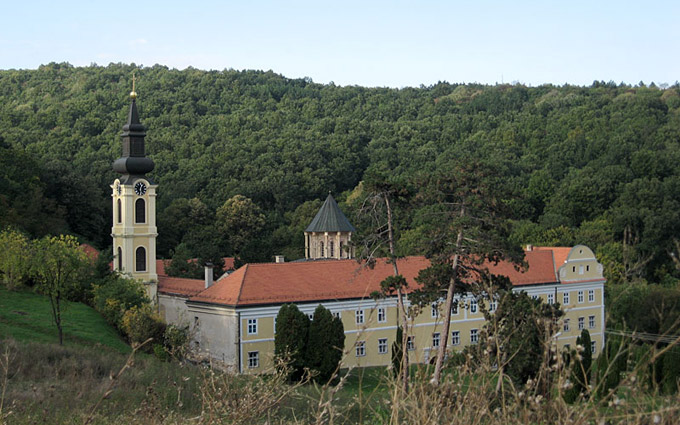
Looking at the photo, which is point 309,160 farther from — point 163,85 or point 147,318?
point 147,318

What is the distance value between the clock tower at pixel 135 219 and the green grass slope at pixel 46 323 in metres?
3.88

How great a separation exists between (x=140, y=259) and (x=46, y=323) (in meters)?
9.18

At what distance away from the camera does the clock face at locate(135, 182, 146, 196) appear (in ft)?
147

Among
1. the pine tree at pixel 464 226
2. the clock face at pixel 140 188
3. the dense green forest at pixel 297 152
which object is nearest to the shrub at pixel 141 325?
the clock face at pixel 140 188

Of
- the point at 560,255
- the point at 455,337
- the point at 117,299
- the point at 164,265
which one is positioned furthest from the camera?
the point at 164,265

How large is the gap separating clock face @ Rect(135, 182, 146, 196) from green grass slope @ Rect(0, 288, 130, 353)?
660cm

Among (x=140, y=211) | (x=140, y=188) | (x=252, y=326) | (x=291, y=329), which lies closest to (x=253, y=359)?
(x=252, y=326)

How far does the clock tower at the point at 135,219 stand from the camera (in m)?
44.3

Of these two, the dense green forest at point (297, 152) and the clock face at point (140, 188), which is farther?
the dense green forest at point (297, 152)

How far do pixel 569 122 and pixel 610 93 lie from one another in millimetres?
28609

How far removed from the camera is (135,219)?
147ft

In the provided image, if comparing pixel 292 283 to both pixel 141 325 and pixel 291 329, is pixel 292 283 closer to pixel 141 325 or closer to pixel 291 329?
pixel 291 329

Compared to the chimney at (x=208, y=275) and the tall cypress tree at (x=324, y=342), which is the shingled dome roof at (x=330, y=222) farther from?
the tall cypress tree at (x=324, y=342)

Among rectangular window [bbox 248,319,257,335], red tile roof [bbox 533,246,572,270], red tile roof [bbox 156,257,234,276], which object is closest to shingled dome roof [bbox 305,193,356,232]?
red tile roof [bbox 156,257,234,276]
